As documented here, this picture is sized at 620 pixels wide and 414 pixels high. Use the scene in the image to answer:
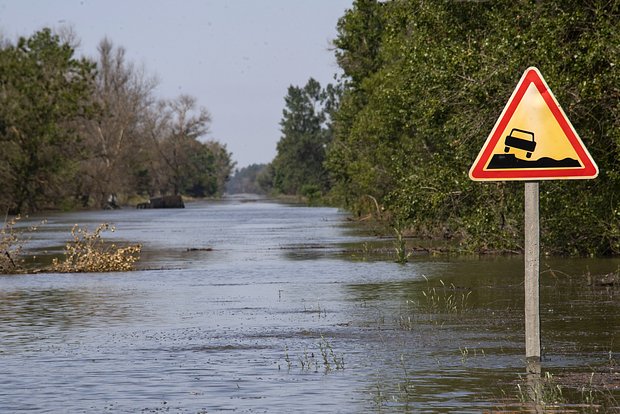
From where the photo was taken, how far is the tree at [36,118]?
96688mm

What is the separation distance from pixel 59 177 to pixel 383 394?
305 ft

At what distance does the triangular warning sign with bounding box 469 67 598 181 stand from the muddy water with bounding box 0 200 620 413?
1.86 m

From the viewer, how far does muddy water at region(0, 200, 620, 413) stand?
1038 centimetres

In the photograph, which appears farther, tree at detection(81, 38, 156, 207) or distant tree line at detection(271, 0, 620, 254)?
tree at detection(81, 38, 156, 207)

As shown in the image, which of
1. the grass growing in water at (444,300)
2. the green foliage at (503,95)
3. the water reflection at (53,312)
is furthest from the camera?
the green foliage at (503,95)

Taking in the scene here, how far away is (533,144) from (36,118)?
304 feet

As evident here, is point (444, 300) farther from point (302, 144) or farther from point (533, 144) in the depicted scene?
point (302, 144)

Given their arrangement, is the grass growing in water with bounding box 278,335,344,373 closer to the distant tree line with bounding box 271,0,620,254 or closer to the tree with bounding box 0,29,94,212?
the distant tree line with bounding box 271,0,620,254

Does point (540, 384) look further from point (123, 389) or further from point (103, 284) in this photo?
point (103, 284)

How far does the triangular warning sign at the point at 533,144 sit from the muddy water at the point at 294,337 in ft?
6.10

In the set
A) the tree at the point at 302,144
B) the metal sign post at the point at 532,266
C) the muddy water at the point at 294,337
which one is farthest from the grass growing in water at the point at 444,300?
the tree at the point at 302,144

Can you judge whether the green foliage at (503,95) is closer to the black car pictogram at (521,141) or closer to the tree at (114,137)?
the black car pictogram at (521,141)

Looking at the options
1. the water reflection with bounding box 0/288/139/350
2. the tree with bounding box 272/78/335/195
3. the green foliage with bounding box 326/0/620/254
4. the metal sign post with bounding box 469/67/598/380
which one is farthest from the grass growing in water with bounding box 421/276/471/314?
the tree with bounding box 272/78/335/195

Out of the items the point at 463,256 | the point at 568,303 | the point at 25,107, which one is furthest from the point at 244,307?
the point at 25,107
